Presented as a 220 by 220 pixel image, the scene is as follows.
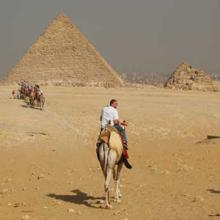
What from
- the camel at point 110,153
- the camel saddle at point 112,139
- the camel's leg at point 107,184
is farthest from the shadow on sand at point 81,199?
the camel saddle at point 112,139

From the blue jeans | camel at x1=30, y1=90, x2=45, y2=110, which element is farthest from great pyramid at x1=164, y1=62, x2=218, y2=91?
the blue jeans

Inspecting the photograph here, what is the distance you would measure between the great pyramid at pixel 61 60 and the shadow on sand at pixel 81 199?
65.7 meters

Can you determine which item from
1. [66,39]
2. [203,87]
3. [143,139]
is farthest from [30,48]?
[143,139]

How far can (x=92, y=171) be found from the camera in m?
12.8

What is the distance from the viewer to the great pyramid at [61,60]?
3063 inches

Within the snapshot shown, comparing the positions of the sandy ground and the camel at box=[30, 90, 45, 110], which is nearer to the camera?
the sandy ground

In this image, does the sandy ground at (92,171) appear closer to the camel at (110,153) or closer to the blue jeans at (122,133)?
the camel at (110,153)

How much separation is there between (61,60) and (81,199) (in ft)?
242

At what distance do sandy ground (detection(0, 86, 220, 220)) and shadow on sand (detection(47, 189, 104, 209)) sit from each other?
16 millimetres

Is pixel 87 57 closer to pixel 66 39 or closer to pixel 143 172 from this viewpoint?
pixel 66 39

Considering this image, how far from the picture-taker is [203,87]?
70688 mm

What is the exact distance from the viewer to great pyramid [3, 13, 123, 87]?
77.8 m

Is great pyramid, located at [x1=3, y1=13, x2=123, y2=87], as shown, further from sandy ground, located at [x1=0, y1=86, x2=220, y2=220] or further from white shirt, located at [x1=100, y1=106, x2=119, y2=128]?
white shirt, located at [x1=100, y1=106, x2=119, y2=128]

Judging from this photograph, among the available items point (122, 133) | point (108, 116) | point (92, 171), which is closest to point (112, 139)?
point (122, 133)
